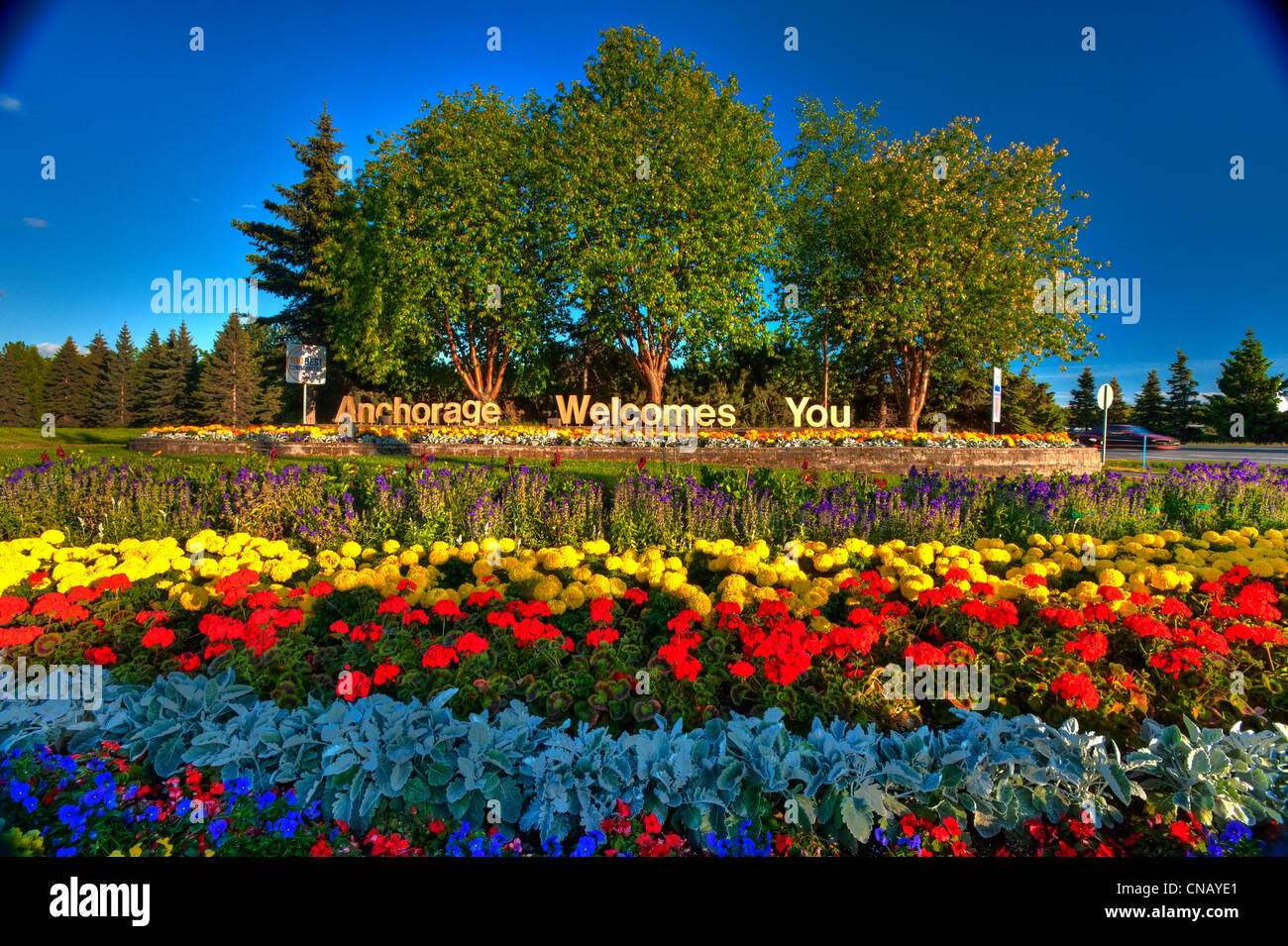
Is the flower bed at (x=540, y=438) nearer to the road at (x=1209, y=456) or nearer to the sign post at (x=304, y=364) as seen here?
the sign post at (x=304, y=364)

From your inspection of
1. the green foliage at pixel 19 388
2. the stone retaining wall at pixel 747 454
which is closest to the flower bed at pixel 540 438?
the stone retaining wall at pixel 747 454

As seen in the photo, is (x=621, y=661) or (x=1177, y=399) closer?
(x=621, y=661)

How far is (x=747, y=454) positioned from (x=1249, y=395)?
31.9 meters

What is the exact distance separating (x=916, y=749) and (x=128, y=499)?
6586 millimetres

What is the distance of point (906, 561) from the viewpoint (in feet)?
13.2

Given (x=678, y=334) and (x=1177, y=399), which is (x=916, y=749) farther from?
(x=1177, y=399)

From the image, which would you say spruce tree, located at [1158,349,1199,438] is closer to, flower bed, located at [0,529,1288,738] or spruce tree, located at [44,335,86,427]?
flower bed, located at [0,529,1288,738]

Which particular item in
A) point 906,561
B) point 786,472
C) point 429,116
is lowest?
point 906,561

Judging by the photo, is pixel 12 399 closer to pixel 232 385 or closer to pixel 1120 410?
pixel 232 385

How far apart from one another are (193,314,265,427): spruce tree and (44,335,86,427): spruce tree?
1624 centimetres

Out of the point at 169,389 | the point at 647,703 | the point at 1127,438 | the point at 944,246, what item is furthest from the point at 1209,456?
the point at 169,389

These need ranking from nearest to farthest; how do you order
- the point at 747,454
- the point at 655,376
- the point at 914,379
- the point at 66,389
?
the point at 747,454, the point at 655,376, the point at 914,379, the point at 66,389

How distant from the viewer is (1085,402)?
1394 inches
